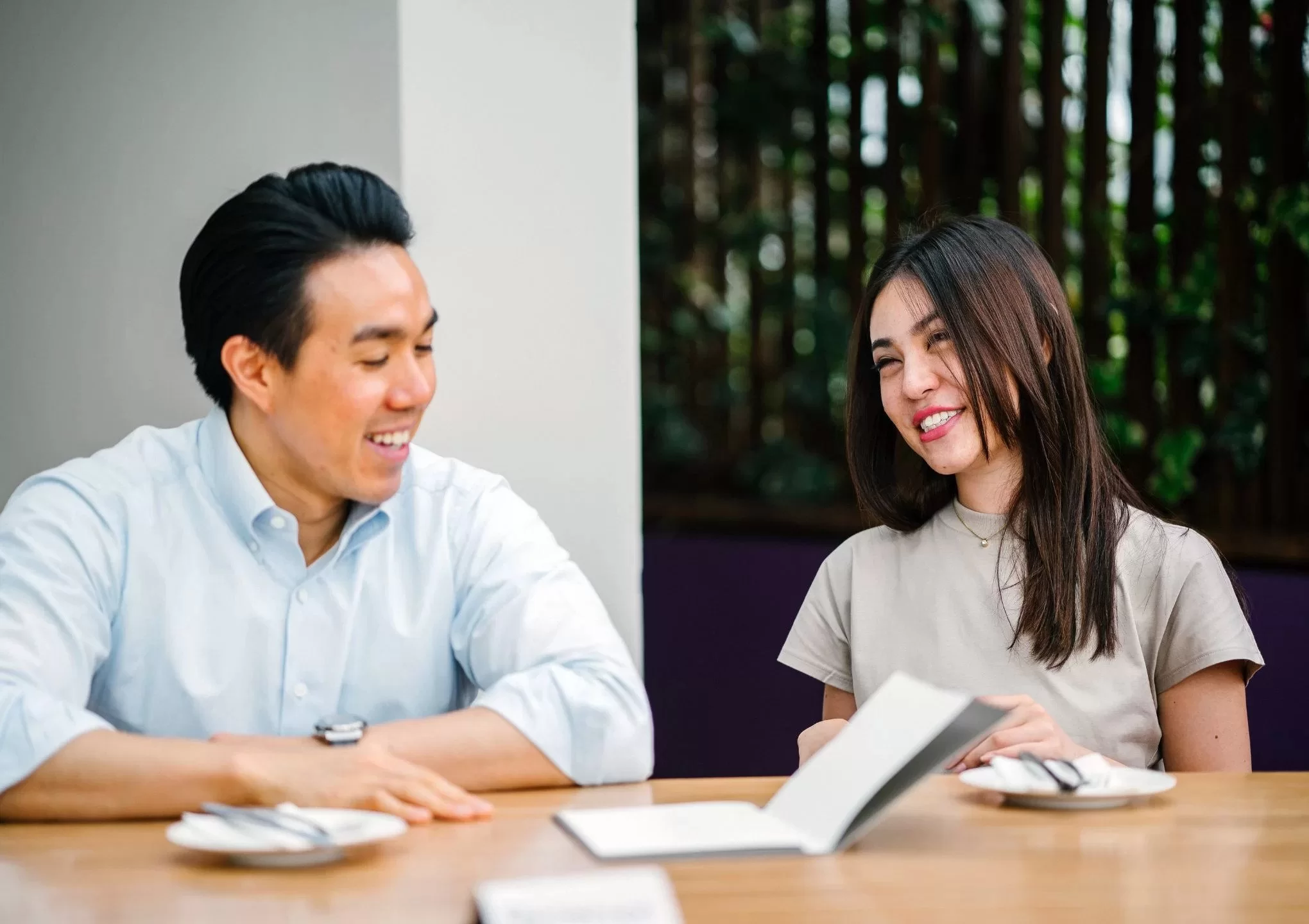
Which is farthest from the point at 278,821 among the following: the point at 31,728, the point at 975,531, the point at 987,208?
the point at 987,208

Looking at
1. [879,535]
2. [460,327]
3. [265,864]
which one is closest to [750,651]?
[879,535]

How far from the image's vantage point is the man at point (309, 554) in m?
1.52

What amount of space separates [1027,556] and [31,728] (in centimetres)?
124

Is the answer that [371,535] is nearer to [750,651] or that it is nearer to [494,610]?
[494,610]

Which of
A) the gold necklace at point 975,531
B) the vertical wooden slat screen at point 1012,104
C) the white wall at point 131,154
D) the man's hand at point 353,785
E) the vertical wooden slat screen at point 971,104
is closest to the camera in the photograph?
the man's hand at point 353,785

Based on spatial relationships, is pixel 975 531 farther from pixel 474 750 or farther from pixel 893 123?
pixel 893 123

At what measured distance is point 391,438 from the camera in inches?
66.1

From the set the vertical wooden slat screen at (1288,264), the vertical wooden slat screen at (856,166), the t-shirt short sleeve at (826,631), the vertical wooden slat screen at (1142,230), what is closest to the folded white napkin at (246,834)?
the t-shirt short sleeve at (826,631)

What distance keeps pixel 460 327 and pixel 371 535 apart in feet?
1.59

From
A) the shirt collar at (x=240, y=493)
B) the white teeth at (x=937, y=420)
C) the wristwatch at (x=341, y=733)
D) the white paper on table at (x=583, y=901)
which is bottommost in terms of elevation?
the white paper on table at (x=583, y=901)

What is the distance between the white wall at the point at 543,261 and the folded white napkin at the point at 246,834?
986 mm

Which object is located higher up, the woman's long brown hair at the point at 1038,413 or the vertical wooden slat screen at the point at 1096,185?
the vertical wooden slat screen at the point at 1096,185

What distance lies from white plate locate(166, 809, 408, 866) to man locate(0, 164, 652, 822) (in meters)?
0.25

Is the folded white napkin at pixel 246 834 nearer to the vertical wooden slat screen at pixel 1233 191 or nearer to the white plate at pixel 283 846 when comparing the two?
the white plate at pixel 283 846
